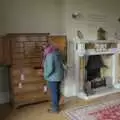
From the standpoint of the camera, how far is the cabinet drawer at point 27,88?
13.1 ft

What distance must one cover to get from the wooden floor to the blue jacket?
0.66 meters

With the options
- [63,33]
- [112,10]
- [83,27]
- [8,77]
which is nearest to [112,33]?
[112,10]

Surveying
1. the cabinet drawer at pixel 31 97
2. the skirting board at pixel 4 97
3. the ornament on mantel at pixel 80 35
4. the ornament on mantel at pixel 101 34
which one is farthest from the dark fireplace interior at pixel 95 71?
the skirting board at pixel 4 97

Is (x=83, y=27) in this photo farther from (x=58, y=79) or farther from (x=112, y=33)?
(x=58, y=79)

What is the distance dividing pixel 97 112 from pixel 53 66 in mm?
1169

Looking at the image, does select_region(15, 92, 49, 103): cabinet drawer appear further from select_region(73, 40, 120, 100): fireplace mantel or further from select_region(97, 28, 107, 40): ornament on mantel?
select_region(97, 28, 107, 40): ornament on mantel

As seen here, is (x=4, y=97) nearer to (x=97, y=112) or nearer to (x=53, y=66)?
(x=53, y=66)

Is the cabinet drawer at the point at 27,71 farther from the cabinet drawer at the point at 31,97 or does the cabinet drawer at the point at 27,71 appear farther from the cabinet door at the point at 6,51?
the cabinet drawer at the point at 31,97

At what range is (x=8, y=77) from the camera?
4.31 meters

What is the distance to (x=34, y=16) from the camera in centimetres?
441

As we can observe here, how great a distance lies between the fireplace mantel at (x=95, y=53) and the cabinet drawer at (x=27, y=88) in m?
1.00

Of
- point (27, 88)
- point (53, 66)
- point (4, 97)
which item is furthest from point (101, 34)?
point (4, 97)

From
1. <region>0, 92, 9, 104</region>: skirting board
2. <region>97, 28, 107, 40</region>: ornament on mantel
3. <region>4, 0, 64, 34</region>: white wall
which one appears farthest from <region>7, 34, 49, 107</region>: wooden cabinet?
<region>97, 28, 107, 40</region>: ornament on mantel

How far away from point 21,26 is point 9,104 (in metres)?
1.69
